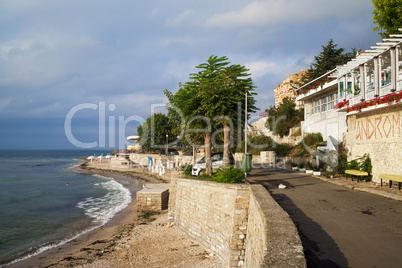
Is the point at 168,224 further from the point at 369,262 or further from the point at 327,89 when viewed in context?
the point at 327,89

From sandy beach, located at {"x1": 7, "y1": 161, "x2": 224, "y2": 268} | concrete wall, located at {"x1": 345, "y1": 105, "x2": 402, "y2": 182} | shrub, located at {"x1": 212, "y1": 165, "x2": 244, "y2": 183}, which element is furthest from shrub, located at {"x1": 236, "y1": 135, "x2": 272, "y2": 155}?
shrub, located at {"x1": 212, "y1": 165, "x2": 244, "y2": 183}

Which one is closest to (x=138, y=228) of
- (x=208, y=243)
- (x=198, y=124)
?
(x=208, y=243)

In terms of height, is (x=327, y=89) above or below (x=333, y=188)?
above

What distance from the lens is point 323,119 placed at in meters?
24.3

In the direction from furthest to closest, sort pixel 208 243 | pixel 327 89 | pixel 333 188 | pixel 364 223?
pixel 327 89
pixel 333 188
pixel 208 243
pixel 364 223

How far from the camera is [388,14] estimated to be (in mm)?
16172

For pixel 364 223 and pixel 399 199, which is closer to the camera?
pixel 364 223

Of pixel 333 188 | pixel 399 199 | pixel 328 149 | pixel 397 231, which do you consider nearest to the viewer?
pixel 397 231

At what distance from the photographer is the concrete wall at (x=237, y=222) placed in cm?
435

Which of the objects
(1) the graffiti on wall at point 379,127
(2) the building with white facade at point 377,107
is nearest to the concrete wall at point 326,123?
(2) the building with white facade at point 377,107

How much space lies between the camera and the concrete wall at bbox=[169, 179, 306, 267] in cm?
435

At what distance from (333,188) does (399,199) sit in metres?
3.06

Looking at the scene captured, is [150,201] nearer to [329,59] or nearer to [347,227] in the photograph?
[347,227]

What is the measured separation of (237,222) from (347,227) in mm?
3653
